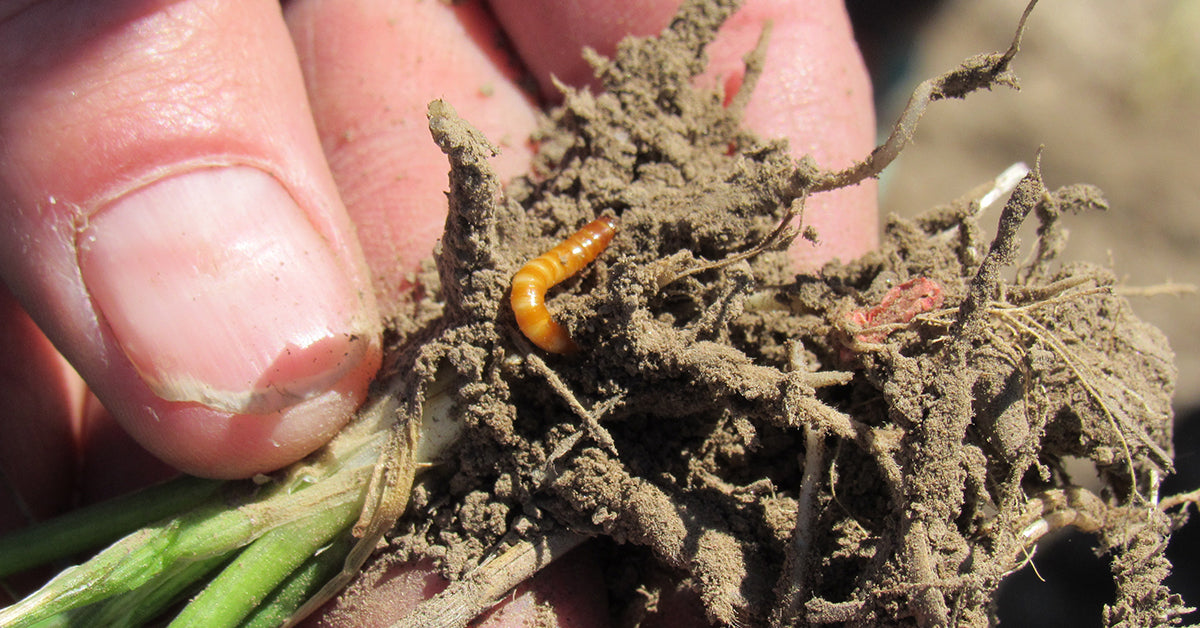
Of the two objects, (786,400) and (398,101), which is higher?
(398,101)

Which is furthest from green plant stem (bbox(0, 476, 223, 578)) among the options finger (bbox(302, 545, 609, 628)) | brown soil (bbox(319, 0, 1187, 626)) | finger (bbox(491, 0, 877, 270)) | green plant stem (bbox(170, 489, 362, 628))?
finger (bbox(491, 0, 877, 270))

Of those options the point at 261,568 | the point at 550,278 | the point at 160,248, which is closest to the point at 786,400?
the point at 550,278

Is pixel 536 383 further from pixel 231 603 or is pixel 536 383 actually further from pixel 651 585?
pixel 231 603

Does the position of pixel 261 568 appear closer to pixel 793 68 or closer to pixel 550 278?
pixel 550 278

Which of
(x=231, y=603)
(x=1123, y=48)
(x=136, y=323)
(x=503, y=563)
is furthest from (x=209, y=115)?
(x=1123, y=48)

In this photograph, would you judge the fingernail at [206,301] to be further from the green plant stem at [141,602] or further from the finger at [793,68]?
the finger at [793,68]
